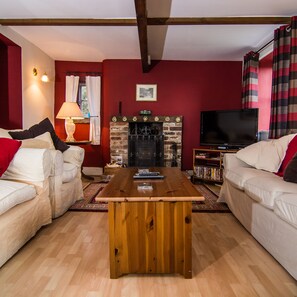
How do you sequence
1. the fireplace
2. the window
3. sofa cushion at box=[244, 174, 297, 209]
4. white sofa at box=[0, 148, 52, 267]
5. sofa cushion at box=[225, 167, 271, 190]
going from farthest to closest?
the window → the fireplace → sofa cushion at box=[225, 167, 271, 190] → sofa cushion at box=[244, 174, 297, 209] → white sofa at box=[0, 148, 52, 267]

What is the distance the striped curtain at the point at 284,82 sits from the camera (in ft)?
9.69

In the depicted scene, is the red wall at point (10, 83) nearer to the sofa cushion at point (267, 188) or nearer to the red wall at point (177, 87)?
the red wall at point (177, 87)

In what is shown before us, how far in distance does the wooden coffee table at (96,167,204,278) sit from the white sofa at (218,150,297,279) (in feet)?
2.06

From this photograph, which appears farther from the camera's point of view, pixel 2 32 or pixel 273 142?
pixel 2 32

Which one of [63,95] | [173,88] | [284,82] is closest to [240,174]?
[284,82]

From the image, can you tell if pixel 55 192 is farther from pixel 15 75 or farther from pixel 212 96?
pixel 212 96

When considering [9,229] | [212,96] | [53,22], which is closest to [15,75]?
[53,22]

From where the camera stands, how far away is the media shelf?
13.3 ft

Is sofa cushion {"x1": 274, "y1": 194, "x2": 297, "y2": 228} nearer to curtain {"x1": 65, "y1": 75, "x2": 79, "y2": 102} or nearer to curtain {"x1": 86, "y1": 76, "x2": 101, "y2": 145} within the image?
curtain {"x1": 86, "y1": 76, "x2": 101, "y2": 145}

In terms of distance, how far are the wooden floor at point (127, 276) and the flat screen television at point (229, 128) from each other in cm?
219

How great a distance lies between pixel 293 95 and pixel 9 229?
3.30m

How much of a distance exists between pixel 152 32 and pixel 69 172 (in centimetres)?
235

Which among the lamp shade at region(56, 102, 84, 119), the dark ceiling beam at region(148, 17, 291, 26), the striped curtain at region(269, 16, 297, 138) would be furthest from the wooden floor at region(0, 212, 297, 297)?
the dark ceiling beam at region(148, 17, 291, 26)

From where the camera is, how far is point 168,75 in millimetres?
4945
